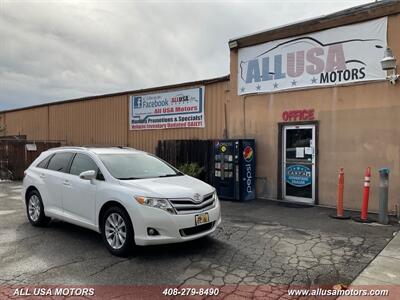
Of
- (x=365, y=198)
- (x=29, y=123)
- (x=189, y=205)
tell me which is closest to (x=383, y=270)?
(x=189, y=205)

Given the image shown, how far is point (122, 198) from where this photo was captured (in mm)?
5188

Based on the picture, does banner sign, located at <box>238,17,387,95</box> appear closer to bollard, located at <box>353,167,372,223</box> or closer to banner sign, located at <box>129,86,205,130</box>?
banner sign, located at <box>129,86,205,130</box>

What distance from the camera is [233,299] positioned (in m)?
3.96

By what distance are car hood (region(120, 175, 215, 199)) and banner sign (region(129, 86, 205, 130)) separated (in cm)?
660

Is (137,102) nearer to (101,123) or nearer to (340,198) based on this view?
(101,123)

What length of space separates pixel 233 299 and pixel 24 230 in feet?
15.2

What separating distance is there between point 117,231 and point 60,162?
2327 millimetres

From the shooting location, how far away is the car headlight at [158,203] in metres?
4.98

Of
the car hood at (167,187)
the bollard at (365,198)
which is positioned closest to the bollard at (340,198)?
the bollard at (365,198)

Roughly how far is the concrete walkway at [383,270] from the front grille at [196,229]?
2068 mm

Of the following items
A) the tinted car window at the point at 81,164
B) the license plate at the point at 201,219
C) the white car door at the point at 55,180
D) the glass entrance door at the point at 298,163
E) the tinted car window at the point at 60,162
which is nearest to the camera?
the license plate at the point at 201,219

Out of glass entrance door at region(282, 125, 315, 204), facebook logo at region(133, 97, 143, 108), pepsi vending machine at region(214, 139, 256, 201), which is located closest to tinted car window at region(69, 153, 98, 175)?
pepsi vending machine at region(214, 139, 256, 201)

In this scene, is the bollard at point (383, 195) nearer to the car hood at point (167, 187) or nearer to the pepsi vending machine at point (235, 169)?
the pepsi vending machine at point (235, 169)

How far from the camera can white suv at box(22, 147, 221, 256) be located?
196 inches
